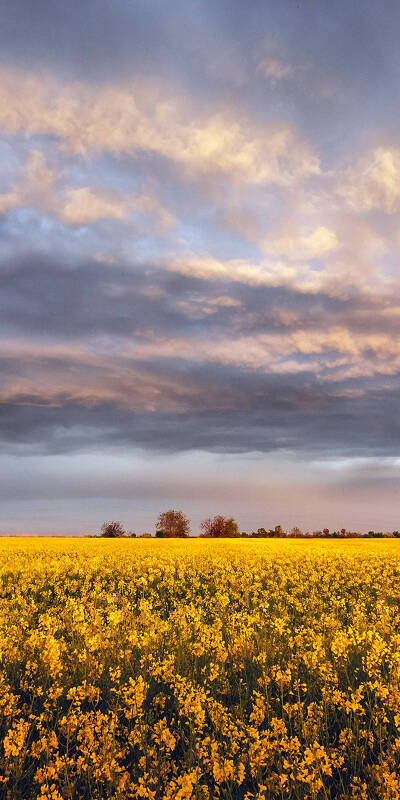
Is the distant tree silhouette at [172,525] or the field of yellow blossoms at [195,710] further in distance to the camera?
the distant tree silhouette at [172,525]

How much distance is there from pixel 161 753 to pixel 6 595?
11.5 metres

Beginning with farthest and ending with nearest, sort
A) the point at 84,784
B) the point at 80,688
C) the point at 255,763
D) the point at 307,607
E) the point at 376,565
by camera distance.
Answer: the point at 376,565 < the point at 307,607 < the point at 80,688 < the point at 84,784 < the point at 255,763

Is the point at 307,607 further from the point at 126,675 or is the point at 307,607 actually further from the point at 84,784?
the point at 84,784

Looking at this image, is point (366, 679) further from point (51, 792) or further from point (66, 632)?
point (66, 632)

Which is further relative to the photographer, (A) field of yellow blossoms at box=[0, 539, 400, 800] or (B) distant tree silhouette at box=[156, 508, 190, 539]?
(B) distant tree silhouette at box=[156, 508, 190, 539]

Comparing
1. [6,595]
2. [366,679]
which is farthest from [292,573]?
[366,679]

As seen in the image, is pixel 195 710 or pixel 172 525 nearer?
pixel 195 710

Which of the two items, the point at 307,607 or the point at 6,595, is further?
the point at 6,595

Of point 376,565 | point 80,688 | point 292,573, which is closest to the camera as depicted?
point 80,688

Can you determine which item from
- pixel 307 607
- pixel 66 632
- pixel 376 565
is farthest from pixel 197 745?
pixel 376 565

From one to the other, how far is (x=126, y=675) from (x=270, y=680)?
2114 mm

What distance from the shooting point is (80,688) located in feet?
19.7

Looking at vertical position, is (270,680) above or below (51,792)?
above

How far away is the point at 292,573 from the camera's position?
18.0m
